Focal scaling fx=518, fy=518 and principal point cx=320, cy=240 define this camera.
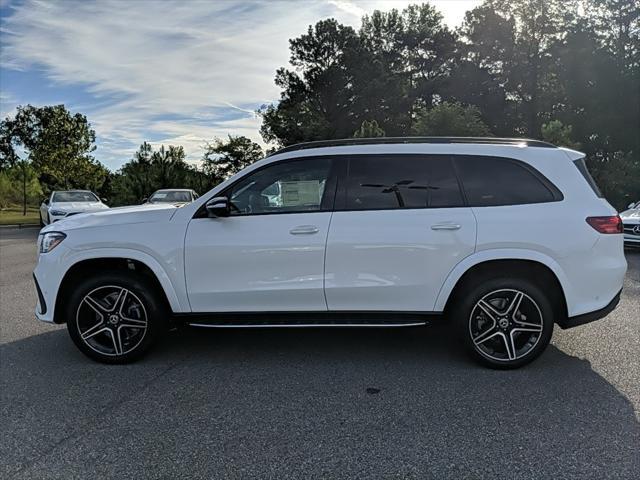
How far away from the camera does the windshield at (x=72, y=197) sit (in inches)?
730

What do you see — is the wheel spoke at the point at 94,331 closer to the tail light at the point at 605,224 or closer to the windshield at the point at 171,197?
the tail light at the point at 605,224

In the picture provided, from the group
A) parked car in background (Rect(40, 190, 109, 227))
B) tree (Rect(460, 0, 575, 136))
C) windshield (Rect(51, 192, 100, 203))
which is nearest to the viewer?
parked car in background (Rect(40, 190, 109, 227))

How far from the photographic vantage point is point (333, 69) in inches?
1837

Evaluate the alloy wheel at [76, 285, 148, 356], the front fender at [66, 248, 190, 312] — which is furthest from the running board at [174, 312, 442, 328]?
the alloy wheel at [76, 285, 148, 356]

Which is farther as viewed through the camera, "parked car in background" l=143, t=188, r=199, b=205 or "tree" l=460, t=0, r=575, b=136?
"tree" l=460, t=0, r=575, b=136

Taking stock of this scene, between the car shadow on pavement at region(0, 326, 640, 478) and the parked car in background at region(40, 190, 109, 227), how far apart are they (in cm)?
1280

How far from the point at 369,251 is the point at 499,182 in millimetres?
1245

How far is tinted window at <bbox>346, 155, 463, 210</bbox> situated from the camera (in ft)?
14.1

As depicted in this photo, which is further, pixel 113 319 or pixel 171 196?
pixel 171 196

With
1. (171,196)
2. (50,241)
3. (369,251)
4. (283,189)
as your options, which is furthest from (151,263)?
(171,196)

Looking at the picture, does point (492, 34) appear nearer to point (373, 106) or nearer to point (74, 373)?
point (373, 106)

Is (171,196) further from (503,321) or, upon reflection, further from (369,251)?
(503,321)

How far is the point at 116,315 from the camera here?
4508 mm

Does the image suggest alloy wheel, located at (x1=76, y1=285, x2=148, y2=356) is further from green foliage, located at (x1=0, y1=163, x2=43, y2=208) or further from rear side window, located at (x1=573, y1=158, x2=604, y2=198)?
green foliage, located at (x1=0, y1=163, x2=43, y2=208)
